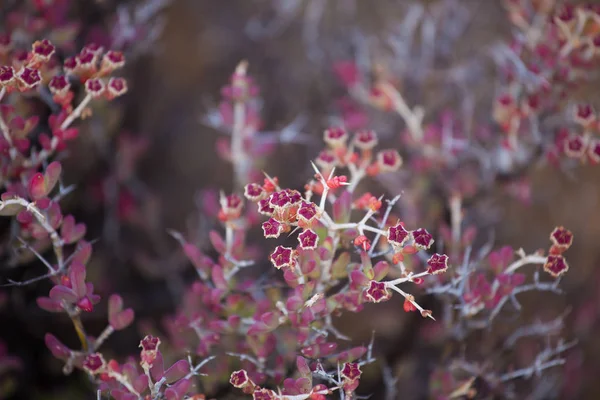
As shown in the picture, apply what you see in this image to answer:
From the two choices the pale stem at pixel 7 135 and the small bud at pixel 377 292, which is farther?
the pale stem at pixel 7 135

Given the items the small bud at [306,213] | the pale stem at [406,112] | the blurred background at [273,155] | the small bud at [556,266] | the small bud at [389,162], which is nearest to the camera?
the small bud at [306,213]

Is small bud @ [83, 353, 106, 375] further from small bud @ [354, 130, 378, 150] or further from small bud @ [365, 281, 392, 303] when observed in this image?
small bud @ [354, 130, 378, 150]

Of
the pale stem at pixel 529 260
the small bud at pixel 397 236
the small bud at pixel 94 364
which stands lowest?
the small bud at pixel 94 364

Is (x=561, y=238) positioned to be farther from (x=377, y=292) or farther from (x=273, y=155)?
(x=273, y=155)

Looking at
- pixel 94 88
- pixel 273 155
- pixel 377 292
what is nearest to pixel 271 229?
pixel 377 292

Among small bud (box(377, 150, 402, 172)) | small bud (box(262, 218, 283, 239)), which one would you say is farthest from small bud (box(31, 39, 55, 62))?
small bud (box(377, 150, 402, 172))

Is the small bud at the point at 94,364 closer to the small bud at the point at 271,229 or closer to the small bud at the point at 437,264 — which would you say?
the small bud at the point at 271,229

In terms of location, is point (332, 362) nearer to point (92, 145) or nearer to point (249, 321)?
point (249, 321)

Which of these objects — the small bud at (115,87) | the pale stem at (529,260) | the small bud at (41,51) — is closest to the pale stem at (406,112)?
the pale stem at (529,260)

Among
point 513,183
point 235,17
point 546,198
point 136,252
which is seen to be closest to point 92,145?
point 136,252

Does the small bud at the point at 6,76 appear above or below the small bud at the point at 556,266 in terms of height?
above
